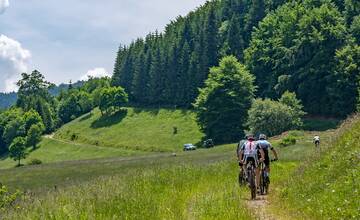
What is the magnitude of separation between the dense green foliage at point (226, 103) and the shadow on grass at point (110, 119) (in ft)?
158

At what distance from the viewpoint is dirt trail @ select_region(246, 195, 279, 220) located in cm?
1370

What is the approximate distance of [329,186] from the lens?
1451 cm

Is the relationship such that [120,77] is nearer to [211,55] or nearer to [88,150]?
[211,55]

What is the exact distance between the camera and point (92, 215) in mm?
11812

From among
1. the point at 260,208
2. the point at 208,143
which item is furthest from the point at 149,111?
the point at 260,208

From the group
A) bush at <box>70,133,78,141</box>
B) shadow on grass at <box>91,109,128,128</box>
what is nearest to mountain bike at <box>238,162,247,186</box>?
shadow on grass at <box>91,109,128,128</box>

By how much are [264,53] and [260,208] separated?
325 ft

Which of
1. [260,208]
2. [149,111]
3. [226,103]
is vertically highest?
[149,111]

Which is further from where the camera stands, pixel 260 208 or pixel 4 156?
pixel 4 156

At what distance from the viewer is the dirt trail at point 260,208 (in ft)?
45.0

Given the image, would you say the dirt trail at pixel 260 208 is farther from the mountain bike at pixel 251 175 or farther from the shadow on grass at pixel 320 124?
the shadow on grass at pixel 320 124

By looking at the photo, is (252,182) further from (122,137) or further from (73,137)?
(73,137)

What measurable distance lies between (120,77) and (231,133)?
84030 mm

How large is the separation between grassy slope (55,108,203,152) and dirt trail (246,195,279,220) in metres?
82.3
